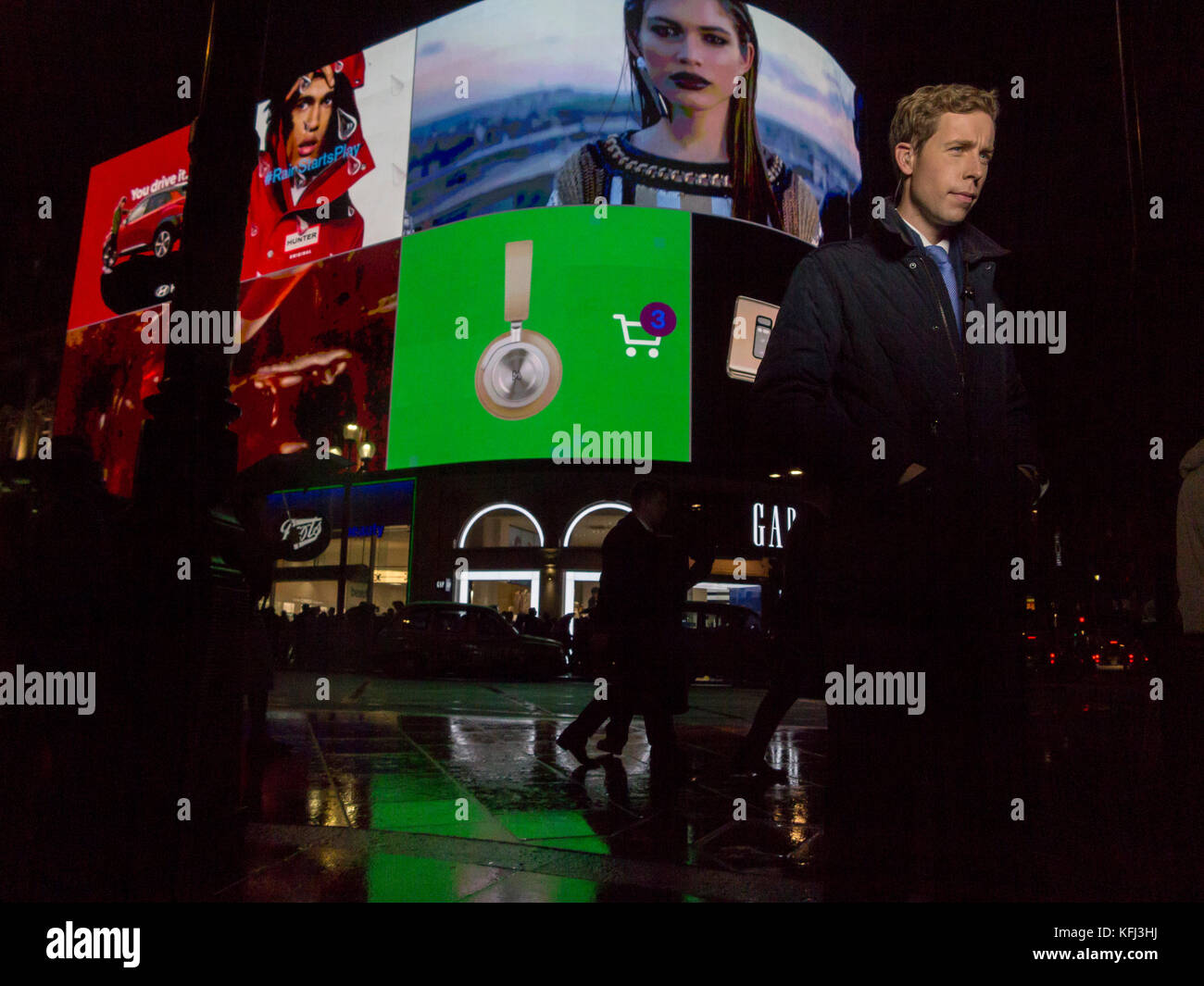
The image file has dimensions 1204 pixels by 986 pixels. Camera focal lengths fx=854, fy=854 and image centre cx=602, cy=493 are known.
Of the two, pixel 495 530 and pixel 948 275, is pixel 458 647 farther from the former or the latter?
pixel 948 275

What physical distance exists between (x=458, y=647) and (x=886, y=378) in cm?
1582

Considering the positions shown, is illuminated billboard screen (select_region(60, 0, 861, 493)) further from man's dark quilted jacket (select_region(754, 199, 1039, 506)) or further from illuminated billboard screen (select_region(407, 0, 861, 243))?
man's dark quilted jacket (select_region(754, 199, 1039, 506))

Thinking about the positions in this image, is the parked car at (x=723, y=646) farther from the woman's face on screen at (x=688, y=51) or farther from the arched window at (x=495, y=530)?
the woman's face on screen at (x=688, y=51)

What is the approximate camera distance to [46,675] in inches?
131

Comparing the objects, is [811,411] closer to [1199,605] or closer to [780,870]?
[780,870]

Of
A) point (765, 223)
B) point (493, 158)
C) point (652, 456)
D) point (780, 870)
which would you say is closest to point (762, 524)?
point (652, 456)

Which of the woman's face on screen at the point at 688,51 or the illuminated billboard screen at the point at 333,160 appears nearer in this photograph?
the woman's face on screen at the point at 688,51

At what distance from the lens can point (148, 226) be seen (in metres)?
37.2

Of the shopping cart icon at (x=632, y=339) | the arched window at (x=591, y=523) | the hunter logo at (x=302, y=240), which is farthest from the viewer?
the hunter logo at (x=302, y=240)

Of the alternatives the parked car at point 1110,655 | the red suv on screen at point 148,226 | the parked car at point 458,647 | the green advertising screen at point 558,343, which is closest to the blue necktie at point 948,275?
the parked car at point 458,647

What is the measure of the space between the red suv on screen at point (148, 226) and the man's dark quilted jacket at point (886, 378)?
38.7 metres

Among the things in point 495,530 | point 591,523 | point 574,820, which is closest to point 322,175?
point 495,530

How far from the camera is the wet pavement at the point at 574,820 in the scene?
2.92 meters

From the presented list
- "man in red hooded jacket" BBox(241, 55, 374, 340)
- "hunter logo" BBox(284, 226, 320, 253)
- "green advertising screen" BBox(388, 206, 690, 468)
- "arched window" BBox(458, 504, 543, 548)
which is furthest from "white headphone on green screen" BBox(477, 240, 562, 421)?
"hunter logo" BBox(284, 226, 320, 253)
